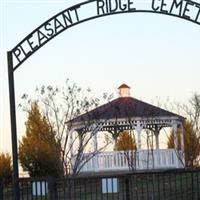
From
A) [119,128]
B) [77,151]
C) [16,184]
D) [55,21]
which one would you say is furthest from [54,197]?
[119,128]

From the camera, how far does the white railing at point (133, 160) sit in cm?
3300

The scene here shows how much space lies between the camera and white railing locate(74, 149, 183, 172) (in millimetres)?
33000

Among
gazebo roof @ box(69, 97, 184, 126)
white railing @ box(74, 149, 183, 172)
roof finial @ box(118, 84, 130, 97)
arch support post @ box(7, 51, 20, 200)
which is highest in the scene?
roof finial @ box(118, 84, 130, 97)

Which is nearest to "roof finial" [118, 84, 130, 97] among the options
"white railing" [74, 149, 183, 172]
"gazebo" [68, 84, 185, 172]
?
"gazebo" [68, 84, 185, 172]

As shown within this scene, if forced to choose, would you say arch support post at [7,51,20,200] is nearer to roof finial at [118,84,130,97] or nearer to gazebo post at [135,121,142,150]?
gazebo post at [135,121,142,150]

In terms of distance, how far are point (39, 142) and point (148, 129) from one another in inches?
251

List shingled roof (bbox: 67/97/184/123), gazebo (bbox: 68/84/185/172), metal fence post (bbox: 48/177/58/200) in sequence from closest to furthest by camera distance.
A: metal fence post (bbox: 48/177/58/200) → gazebo (bbox: 68/84/185/172) → shingled roof (bbox: 67/97/184/123)

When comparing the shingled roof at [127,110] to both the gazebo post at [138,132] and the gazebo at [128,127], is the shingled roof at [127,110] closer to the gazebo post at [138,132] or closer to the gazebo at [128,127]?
the gazebo at [128,127]

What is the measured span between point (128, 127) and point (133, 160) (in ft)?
10.4

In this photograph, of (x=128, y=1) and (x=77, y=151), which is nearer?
(x=128, y=1)

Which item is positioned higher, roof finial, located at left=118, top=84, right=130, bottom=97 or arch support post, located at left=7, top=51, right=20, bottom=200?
roof finial, located at left=118, top=84, right=130, bottom=97

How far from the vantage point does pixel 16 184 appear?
41.4 ft

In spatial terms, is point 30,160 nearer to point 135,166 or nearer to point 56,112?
point 135,166

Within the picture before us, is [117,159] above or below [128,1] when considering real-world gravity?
below
